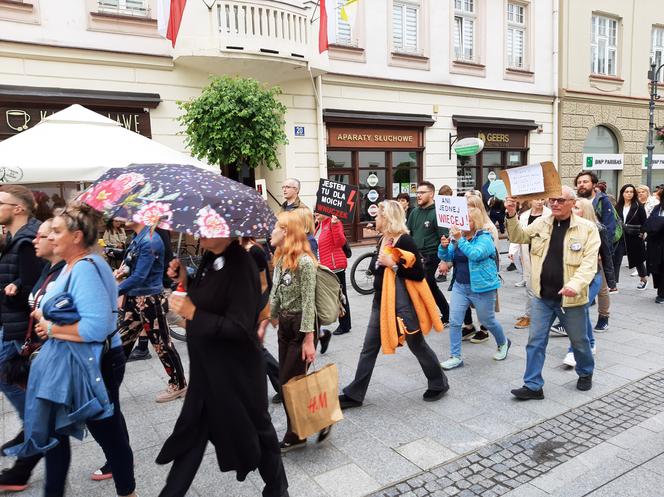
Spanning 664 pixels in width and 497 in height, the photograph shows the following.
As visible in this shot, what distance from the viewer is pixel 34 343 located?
308cm

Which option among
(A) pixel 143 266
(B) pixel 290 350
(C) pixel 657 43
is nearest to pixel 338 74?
(A) pixel 143 266

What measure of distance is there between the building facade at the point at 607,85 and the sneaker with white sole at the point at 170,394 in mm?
17030

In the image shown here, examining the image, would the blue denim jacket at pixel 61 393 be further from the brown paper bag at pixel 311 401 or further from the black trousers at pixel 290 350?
the black trousers at pixel 290 350

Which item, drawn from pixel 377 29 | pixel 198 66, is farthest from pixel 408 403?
pixel 377 29

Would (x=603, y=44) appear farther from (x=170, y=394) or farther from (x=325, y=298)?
(x=170, y=394)

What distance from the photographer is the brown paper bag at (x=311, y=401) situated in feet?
10.6

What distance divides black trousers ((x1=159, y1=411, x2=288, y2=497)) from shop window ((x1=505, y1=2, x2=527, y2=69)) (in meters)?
16.9

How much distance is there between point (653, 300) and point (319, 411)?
6.93 m

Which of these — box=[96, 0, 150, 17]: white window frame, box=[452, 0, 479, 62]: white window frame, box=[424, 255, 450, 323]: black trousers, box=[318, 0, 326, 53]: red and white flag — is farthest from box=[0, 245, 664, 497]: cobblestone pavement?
box=[452, 0, 479, 62]: white window frame

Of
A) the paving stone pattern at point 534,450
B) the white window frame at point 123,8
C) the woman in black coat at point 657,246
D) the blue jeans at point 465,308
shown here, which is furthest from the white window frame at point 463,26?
the paving stone pattern at point 534,450

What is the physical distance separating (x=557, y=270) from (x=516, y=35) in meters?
15.6

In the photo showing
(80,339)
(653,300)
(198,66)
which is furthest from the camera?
(198,66)

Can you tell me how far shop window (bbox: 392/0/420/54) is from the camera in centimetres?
1464

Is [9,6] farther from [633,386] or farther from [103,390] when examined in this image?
[633,386]
